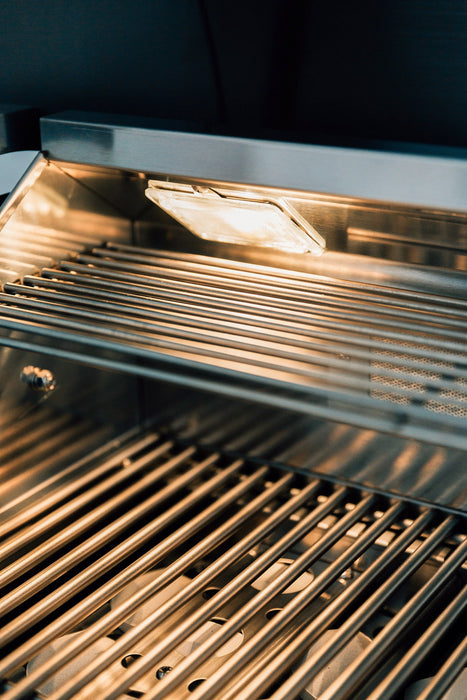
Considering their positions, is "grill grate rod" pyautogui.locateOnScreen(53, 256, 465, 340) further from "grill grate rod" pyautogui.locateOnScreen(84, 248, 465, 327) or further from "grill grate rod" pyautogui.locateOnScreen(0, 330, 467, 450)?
"grill grate rod" pyautogui.locateOnScreen(0, 330, 467, 450)

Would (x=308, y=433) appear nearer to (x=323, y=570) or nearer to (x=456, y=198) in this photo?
(x=323, y=570)

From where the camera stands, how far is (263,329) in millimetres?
930

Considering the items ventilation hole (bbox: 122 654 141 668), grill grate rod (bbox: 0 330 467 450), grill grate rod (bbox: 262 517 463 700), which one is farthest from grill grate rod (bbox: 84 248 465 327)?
ventilation hole (bbox: 122 654 141 668)

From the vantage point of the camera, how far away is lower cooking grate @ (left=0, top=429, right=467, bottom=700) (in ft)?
2.59

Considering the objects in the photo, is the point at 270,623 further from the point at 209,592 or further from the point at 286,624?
the point at 209,592

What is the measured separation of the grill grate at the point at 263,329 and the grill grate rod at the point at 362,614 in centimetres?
15

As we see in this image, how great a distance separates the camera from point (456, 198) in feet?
2.45

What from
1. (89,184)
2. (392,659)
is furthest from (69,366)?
(392,659)

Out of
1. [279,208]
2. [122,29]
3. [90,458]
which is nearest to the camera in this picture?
[279,208]

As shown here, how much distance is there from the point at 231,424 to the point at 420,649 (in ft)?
1.64

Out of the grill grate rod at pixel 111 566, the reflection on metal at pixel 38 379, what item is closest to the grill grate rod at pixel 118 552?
the grill grate rod at pixel 111 566

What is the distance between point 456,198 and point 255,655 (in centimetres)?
51

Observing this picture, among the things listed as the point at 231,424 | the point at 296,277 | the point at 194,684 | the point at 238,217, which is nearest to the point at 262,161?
the point at 238,217

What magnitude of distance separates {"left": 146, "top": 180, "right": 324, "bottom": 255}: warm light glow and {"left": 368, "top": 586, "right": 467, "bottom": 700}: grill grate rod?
0.46 m
